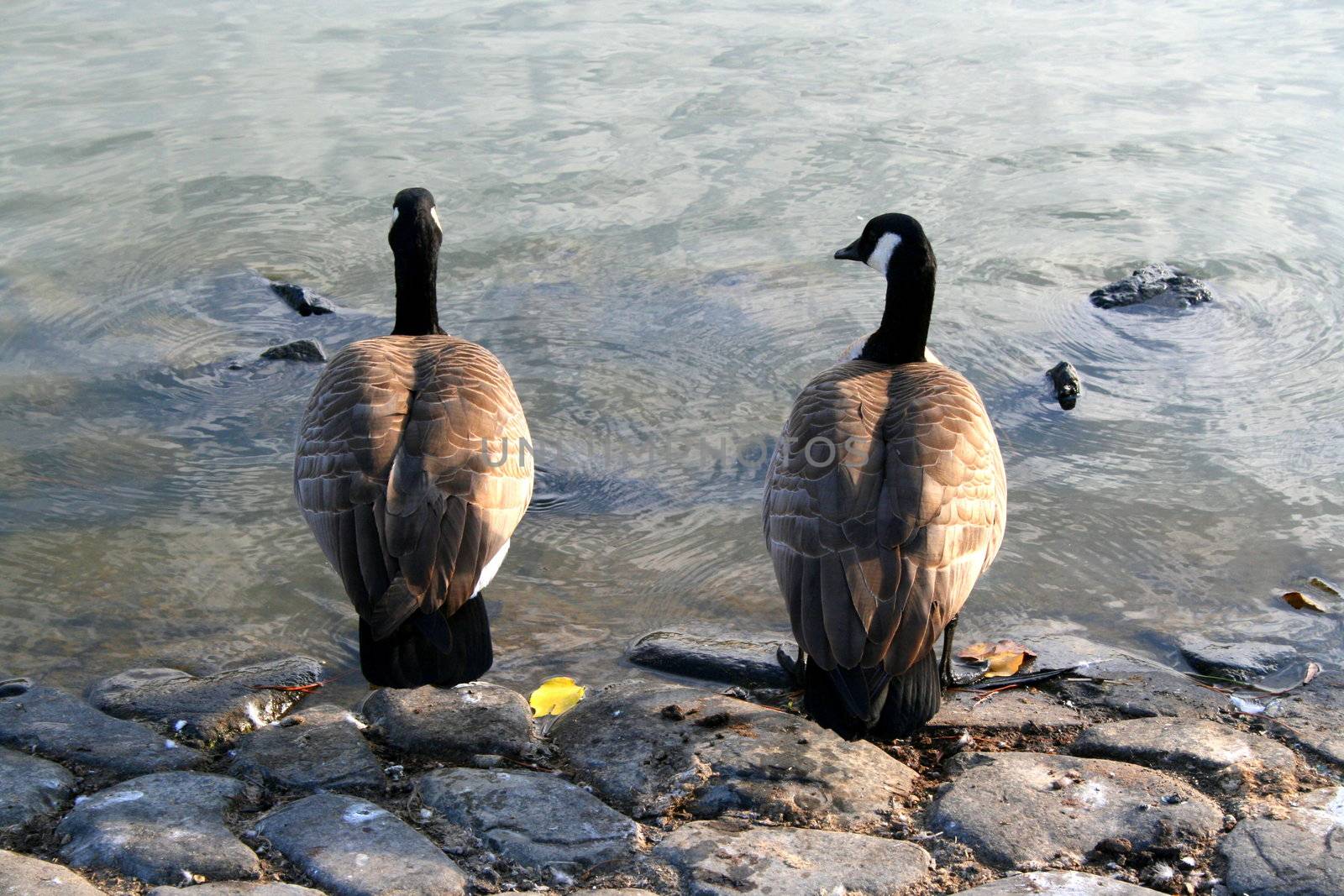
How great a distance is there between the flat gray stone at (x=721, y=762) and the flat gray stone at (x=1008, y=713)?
16.5 inches

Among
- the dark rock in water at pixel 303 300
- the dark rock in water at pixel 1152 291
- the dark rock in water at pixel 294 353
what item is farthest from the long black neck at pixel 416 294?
the dark rock in water at pixel 1152 291

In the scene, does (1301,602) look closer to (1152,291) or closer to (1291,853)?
(1291,853)

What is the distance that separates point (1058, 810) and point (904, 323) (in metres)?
2.59

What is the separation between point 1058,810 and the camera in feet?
12.1

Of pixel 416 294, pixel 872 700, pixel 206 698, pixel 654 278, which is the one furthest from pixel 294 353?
pixel 872 700

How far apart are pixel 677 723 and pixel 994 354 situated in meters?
4.26

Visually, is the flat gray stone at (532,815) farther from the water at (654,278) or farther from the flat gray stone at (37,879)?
the water at (654,278)

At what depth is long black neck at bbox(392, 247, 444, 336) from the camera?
243 inches

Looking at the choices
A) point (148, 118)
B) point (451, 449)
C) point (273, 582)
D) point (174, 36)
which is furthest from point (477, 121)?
point (451, 449)

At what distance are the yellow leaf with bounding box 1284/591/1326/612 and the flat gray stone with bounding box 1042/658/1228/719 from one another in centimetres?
99

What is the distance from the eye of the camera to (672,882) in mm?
3320

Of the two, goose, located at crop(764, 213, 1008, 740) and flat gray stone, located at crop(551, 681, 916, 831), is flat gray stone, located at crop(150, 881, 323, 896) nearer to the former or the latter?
flat gray stone, located at crop(551, 681, 916, 831)

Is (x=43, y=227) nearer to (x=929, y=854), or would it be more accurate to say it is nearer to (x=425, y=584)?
(x=425, y=584)

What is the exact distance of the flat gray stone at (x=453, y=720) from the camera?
163 inches
